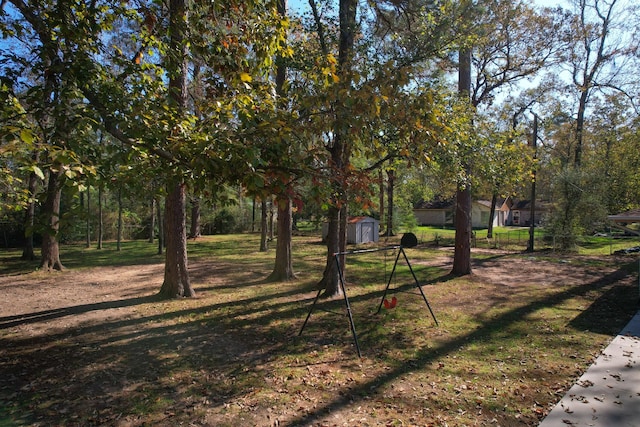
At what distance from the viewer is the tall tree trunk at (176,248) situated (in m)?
9.09

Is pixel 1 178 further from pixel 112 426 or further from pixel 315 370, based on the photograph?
pixel 315 370

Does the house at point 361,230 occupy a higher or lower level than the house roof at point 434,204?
lower

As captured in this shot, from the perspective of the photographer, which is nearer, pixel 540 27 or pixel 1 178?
pixel 1 178

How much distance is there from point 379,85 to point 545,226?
21366 millimetres

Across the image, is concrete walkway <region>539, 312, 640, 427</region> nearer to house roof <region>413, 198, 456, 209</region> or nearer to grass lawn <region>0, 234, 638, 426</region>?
grass lawn <region>0, 234, 638, 426</region>

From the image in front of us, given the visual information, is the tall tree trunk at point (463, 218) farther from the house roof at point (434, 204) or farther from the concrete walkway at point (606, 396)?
the house roof at point (434, 204)

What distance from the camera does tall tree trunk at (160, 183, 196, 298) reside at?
29.8 ft

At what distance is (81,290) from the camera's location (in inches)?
418

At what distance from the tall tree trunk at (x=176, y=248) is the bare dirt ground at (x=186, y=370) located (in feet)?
1.43

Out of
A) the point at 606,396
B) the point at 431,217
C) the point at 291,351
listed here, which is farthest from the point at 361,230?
the point at 431,217

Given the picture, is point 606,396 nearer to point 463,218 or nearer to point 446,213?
point 463,218

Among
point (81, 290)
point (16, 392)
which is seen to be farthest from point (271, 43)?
point (81, 290)

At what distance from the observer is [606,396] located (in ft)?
14.6

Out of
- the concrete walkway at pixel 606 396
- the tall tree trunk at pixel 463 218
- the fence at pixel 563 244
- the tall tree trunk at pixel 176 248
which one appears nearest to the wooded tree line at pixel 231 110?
the tall tree trunk at pixel 176 248
